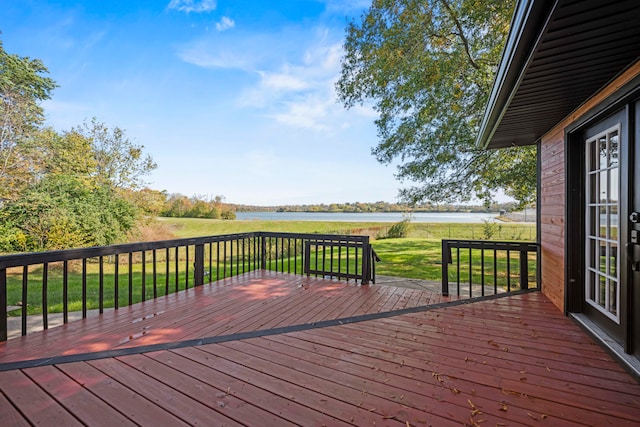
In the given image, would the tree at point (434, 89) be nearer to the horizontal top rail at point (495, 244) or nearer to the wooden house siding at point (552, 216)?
the wooden house siding at point (552, 216)

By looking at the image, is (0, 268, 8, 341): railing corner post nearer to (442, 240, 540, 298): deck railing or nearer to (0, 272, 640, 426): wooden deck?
(0, 272, 640, 426): wooden deck

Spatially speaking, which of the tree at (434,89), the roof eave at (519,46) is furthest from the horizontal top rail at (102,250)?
the tree at (434,89)

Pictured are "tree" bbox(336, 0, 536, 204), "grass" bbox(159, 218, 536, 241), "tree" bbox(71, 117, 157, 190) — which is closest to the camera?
"tree" bbox(336, 0, 536, 204)

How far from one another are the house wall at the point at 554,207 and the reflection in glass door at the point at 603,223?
0.30m

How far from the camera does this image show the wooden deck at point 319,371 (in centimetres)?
150

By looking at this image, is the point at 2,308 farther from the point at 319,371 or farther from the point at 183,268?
the point at 183,268

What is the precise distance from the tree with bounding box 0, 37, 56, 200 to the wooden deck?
28.5 ft

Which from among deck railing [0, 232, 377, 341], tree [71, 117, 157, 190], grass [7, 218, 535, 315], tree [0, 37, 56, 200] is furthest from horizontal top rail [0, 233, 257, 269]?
tree [71, 117, 157, 190]

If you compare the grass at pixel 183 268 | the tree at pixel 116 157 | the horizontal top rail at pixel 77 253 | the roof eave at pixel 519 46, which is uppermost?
the tree at pixel 116 157

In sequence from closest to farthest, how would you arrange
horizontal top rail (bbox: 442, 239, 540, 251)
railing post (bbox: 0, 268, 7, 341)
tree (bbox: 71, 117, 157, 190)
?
railing post (bbox: 0, 268, 7, 341)
horizontal top rail (bbox: 442, 239, 540, 251)
tree (bbox: 71, 117, 157, 190)

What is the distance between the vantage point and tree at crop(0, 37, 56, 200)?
8.07 meters

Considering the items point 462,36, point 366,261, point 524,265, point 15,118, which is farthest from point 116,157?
point 524,265

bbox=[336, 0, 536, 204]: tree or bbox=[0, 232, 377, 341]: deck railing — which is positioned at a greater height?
bbox=[336, 0, 536, 204]: tree

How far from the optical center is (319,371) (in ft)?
6.42
